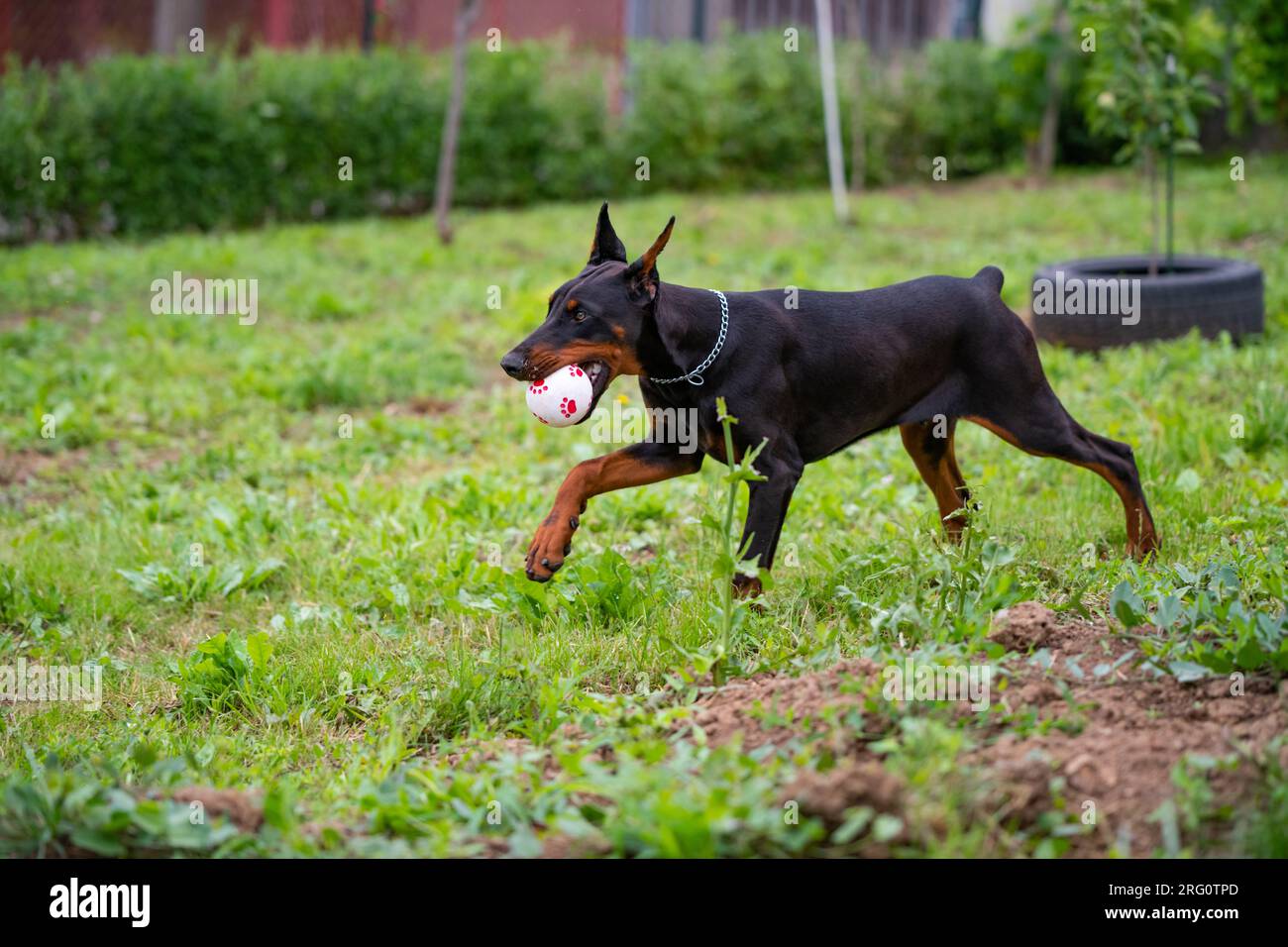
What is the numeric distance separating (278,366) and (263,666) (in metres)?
4.72

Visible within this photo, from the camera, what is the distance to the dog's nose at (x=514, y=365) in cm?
417

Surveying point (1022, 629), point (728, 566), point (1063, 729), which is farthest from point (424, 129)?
point (1063, 729)

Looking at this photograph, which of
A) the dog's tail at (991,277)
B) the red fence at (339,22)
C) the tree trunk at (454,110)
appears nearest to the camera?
the dog's tail at (991,277)

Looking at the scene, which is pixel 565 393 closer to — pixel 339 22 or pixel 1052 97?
pixel 1052 97

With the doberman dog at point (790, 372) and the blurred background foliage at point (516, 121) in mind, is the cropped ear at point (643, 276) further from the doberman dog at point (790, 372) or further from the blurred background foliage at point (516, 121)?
the blurred background foliage at point (516, 121)

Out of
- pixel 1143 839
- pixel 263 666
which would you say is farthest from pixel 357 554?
pixel 1143 839

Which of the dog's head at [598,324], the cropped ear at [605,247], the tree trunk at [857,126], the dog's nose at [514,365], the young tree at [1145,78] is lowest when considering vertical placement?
the dog's nose at [514,365]

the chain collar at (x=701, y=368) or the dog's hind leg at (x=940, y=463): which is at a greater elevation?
the chain collar at (x=701, y=368)

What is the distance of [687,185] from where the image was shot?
1725 centimetres

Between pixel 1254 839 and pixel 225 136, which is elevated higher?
pixel 225 136

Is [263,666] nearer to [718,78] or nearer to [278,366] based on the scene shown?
[278,366]

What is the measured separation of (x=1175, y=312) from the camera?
324 inches

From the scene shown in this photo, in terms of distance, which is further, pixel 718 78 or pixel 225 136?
pixel 718 78

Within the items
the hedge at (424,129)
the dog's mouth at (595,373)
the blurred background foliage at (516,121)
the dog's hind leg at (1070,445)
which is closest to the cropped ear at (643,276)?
the dog's mouth at (595,373)
